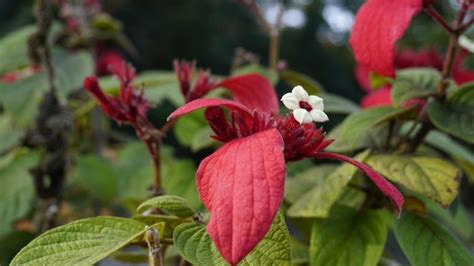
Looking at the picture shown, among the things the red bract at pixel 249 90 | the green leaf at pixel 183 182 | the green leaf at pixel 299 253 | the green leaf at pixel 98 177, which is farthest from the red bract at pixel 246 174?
the green leaf at pixel 98 177

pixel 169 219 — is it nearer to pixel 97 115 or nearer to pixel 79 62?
pixel 79 62

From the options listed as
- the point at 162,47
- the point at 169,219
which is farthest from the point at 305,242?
the point at 162,47

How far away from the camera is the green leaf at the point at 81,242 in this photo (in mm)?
394

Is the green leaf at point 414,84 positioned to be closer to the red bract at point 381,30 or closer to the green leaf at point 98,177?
the red bract at point 381,30

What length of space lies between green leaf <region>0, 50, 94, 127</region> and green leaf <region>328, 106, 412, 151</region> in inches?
15.8

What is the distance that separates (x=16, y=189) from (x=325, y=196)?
474 millimetres

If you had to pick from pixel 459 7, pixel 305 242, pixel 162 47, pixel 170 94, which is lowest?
pixel 162 47

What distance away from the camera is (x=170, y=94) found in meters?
0.82

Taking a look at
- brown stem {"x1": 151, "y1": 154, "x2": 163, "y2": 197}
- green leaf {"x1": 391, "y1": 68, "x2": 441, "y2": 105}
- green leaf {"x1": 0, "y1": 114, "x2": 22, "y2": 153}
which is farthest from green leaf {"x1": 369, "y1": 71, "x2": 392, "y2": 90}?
green leaf {"x1": 0, "y1": 114, "x2": 22, "y2": 153}

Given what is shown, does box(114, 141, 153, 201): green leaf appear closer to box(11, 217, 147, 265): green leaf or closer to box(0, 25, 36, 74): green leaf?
box(0, 25, 36, 74): green leaf

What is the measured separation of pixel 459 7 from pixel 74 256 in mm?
359

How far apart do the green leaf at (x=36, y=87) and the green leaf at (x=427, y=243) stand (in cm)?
48

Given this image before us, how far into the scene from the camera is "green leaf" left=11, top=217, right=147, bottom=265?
1.29 feet

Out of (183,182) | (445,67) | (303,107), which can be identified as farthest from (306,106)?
(183,182)
